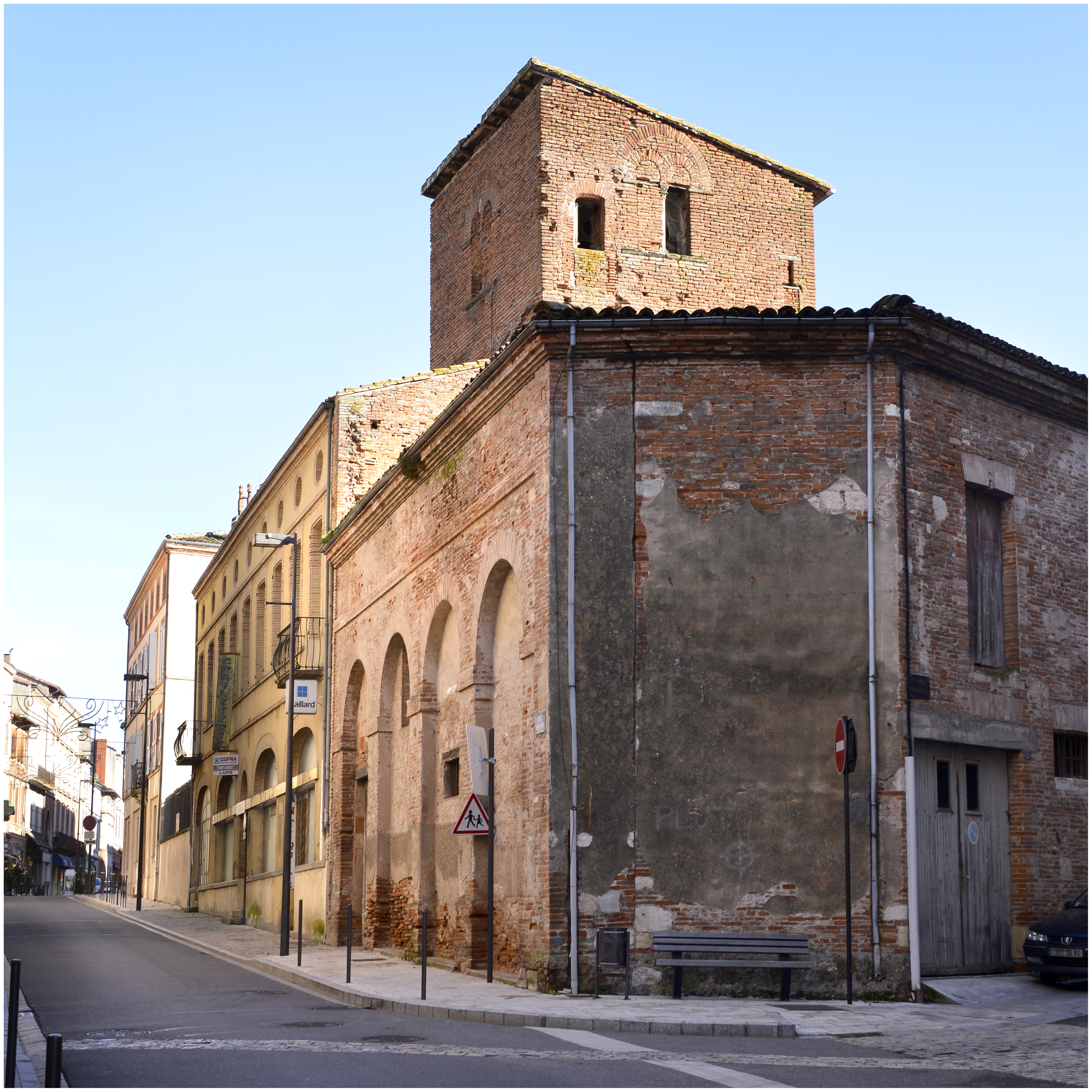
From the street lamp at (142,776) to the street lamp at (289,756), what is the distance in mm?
15685

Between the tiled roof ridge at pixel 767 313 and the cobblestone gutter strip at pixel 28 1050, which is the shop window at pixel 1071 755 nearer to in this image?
the tiled roof ridge at pixel 767 313

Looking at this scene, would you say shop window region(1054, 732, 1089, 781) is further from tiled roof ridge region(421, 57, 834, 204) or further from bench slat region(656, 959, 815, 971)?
tiled roof ridge region(421, 57, 834, 204)

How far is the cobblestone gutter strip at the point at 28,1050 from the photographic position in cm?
885

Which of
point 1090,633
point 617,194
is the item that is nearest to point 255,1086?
point 1090,633

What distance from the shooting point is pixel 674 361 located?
627 inches

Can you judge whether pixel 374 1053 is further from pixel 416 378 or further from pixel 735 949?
pixel 416 378

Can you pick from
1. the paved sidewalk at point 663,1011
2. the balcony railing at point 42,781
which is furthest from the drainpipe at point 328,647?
the balcony railing at point 42,781

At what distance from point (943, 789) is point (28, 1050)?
9.77 meters

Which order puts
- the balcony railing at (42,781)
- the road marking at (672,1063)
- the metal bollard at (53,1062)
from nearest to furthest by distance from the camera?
1. the metal bollard at (53,1062)
2. the road marking at (672,1063)
3. the balcony railing at (42,781)

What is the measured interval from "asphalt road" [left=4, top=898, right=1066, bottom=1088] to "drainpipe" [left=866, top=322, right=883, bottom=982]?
10.5 feet

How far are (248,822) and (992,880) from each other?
70.9ft

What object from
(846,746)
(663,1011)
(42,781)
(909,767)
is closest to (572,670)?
(846,746)

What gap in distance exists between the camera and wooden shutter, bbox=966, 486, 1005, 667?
16.7 m

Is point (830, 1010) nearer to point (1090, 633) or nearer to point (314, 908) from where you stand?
point (1090, 633)
